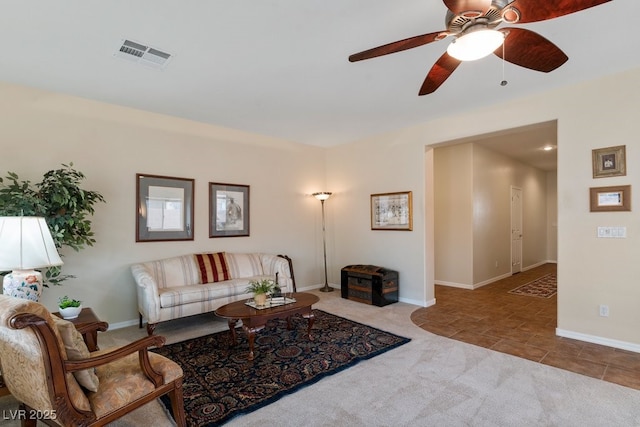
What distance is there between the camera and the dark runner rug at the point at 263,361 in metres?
2.27

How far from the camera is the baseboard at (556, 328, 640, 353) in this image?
3.04 metres

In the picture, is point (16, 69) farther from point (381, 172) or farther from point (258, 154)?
point (381, 172)

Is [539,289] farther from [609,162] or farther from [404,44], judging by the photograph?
[404,44]

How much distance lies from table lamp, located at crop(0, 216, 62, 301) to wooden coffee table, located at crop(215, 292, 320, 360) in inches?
56.8

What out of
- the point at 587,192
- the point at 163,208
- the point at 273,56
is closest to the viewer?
the point at 273,56

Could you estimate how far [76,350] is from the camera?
1558 millimetres

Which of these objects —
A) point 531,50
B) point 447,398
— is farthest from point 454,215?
point 531,50

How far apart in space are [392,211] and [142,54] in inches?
151

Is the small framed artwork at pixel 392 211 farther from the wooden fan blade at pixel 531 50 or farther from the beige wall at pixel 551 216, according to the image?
the beige wall at pixel 551 216

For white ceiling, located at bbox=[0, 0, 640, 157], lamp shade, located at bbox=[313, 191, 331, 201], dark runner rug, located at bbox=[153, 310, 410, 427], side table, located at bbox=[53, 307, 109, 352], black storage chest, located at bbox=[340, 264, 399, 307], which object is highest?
white ceiling, located at bbox=[0, 0, 640, 157]

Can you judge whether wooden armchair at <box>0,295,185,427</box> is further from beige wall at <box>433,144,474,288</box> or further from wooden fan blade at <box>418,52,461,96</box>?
beige wall at <box>433,144,474,288</box>

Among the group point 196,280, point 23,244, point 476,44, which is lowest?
point 196,280

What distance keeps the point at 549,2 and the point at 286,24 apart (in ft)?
5.20

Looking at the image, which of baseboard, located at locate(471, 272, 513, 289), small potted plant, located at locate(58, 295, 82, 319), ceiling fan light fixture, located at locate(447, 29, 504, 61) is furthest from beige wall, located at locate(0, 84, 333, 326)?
ceiling fan light fixture, located at locate(447, 29, 504, 61)
